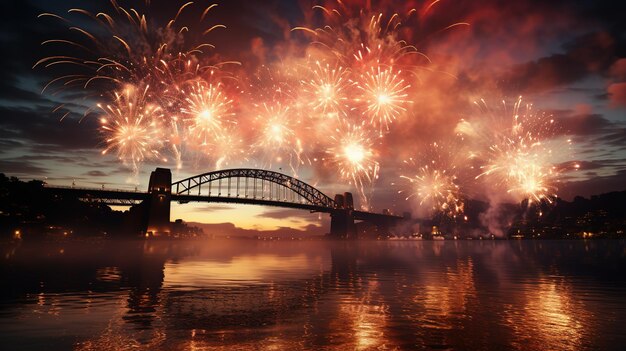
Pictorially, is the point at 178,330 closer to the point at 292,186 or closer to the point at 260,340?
the point at 260,340

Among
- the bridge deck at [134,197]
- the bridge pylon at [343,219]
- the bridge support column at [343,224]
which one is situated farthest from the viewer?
the bridge pylon at [343,219]

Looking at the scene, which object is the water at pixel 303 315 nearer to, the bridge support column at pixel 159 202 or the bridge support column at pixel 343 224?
the bridge support column at pixel 159 202

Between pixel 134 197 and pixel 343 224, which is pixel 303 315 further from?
pixel 343 224

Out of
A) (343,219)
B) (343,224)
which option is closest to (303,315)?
(343,219)

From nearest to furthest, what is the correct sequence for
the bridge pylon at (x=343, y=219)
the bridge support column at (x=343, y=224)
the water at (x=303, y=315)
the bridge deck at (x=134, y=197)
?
the water at (x=303, y=315) → the bridge deck at (x=134, y=197) → the bridge support column at (x=343, y=224) → the bridge pylon at (x=343, y=219)

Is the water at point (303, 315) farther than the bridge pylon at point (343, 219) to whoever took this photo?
No

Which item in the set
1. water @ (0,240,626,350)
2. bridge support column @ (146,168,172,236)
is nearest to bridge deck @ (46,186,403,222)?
bridge support column @ (146,168,172,236)

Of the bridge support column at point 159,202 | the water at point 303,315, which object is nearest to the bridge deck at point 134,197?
the bridge support column at point 159,202

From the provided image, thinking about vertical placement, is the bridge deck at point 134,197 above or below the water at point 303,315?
above
